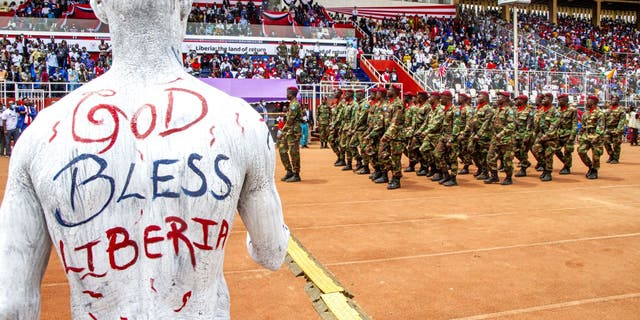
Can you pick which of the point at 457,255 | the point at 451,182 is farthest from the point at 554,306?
the point at 451,182

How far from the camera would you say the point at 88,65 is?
18312 mm

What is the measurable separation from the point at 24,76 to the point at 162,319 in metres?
17.4

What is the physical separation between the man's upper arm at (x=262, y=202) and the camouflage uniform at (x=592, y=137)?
1052 centimetres

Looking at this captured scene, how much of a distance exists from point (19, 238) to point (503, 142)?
30.0 feet

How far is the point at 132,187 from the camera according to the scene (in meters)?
1.15

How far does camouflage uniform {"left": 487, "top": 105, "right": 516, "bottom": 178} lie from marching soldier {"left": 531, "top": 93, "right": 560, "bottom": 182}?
41.6 inches

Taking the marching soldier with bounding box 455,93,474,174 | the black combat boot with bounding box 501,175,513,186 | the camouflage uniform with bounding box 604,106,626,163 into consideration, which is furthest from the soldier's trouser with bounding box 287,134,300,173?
the camouflage uniform with bounding box 604,106,626,163

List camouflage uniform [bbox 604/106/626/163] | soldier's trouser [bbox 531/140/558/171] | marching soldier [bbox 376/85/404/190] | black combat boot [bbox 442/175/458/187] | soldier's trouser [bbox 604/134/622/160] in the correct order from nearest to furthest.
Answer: marching soldier [bbox 376/85/404/190] → black combat boot [bbox 442/175/458/187] → soldier's trouser [bbox 531/140/558/171] → camouflage uniform [bbox 604/106/626/163] → soldier's trouser [bbox 604/134/622/160]

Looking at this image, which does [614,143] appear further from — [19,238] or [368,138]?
[19,238]

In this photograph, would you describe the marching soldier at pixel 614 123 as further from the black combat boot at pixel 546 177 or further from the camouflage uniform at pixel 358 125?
the camouflage uniform at pixel 358 125

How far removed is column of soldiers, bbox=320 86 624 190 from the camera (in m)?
9.45

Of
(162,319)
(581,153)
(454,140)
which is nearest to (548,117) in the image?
(581,153)

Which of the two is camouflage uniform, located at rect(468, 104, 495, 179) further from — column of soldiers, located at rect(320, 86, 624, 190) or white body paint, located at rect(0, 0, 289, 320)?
white body paint, located at rect(0, 0, 289, 320)

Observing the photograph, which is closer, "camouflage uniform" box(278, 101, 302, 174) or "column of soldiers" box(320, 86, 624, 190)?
"column of soldiers" box(320, 86, 624, 190)
